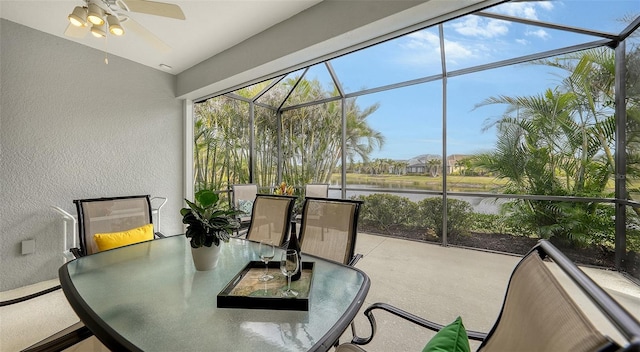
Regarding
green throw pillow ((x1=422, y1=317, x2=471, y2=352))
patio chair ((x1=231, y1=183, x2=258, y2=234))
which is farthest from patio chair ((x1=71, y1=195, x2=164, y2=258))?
green throw pillow ((x1=422, y1=317, x2=471, y2=352))

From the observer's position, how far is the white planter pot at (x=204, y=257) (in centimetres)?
139

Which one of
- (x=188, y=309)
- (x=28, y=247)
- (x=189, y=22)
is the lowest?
(x=28, y=247)

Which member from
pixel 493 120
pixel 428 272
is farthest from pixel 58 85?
pixel 493 120

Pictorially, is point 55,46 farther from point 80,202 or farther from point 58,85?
point 80,202

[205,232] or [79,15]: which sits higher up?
[79,15]

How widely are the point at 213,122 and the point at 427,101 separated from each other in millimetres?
3739

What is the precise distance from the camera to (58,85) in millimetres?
2857

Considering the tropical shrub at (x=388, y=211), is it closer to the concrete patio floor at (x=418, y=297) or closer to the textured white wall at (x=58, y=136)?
the concrete patio floor at (x=418, y=297)

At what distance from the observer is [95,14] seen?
1614mm

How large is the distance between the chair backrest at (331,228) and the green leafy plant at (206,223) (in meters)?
0.75

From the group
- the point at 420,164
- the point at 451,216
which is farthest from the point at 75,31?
the point at 451,216

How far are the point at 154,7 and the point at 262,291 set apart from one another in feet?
6.49

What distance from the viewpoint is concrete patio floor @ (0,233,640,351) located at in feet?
6.11

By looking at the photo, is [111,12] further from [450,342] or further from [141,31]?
[450,342]
